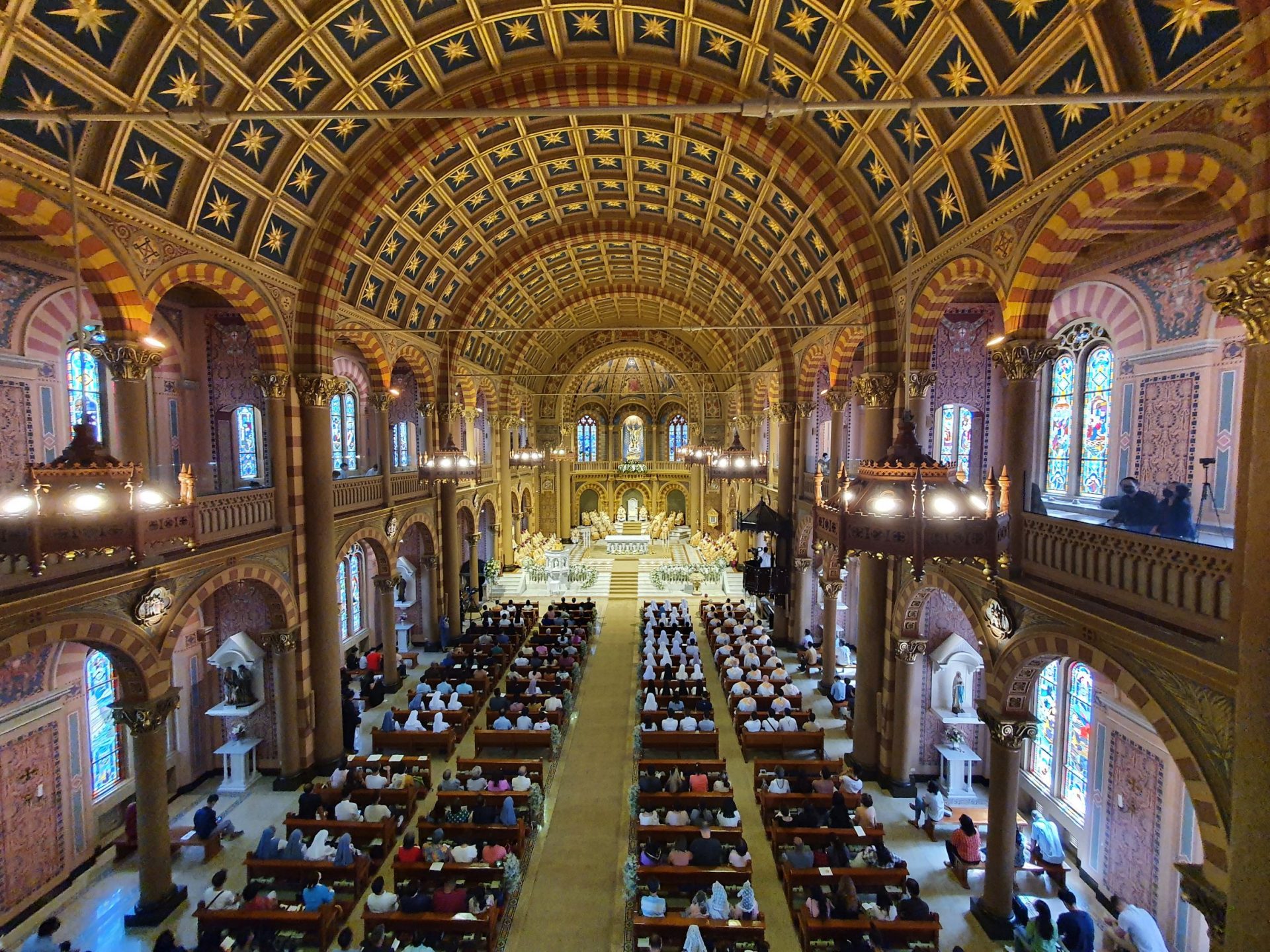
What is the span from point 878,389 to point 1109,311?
457 centimetres

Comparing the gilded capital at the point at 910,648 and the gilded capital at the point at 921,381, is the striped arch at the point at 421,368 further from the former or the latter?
the gilded capital at the point at 910,648

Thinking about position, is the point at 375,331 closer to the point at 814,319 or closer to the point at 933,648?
the point at 814,319

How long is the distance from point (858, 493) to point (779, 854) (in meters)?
8.13

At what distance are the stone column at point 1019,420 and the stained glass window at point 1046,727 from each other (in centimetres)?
572

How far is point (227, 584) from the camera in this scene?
13055 millimetres

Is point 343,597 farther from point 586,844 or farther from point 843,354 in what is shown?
point 843,354

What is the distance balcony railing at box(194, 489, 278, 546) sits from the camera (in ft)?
37.5

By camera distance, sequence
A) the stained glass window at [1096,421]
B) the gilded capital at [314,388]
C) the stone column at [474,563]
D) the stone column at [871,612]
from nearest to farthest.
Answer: the stained glass window at [1096,421], the stone column at [871,612], the gilded capital at [314,388], the stone column at [474,563]

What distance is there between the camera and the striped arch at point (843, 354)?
16594 mm

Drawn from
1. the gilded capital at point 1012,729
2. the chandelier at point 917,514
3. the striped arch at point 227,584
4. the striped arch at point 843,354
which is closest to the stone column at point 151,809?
the striped arch at point 227,584

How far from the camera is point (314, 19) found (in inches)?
400

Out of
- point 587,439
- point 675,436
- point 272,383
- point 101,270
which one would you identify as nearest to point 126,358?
point 101,270

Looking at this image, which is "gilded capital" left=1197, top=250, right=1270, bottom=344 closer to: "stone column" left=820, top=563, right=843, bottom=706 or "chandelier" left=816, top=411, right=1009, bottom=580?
"chandelier" left=816, top=411, right=1009, bottom=580

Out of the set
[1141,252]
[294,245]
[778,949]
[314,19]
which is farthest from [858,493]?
[294,245]
